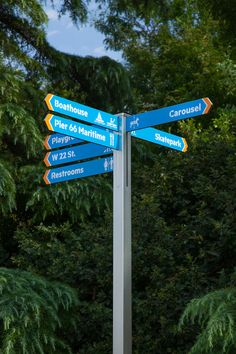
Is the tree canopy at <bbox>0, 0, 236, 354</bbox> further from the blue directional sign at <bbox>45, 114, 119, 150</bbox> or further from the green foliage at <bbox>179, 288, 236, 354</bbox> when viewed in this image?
the blue directional sign at <bbox>45, 114, 119, 150</bbox>

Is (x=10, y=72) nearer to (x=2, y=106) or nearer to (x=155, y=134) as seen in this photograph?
(x=2, y=106)

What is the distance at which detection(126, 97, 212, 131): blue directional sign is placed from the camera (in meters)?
4.52

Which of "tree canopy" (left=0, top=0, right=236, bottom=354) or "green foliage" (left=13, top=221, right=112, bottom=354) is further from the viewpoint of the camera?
"green foliage" (left=13, top=221, right=112, bottom=354)

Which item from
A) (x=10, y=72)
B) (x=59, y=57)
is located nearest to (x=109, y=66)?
(x=59, y=57)

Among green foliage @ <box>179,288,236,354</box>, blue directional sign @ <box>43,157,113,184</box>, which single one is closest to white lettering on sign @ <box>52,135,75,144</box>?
blue directional sign @ <box>43,157,113,184</box>

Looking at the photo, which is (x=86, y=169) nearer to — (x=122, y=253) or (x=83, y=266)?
(x=122, y=253)

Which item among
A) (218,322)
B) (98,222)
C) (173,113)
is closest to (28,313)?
(218,322)

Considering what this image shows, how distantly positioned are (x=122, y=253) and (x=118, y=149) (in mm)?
828

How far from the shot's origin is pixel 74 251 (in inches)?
277

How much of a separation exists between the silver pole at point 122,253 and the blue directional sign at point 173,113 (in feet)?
0.58

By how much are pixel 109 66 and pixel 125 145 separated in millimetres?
4898

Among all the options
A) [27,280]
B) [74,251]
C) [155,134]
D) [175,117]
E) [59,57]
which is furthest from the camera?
[59,57]

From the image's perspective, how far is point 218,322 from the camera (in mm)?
3805

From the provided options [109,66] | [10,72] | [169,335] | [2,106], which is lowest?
[169,335]
